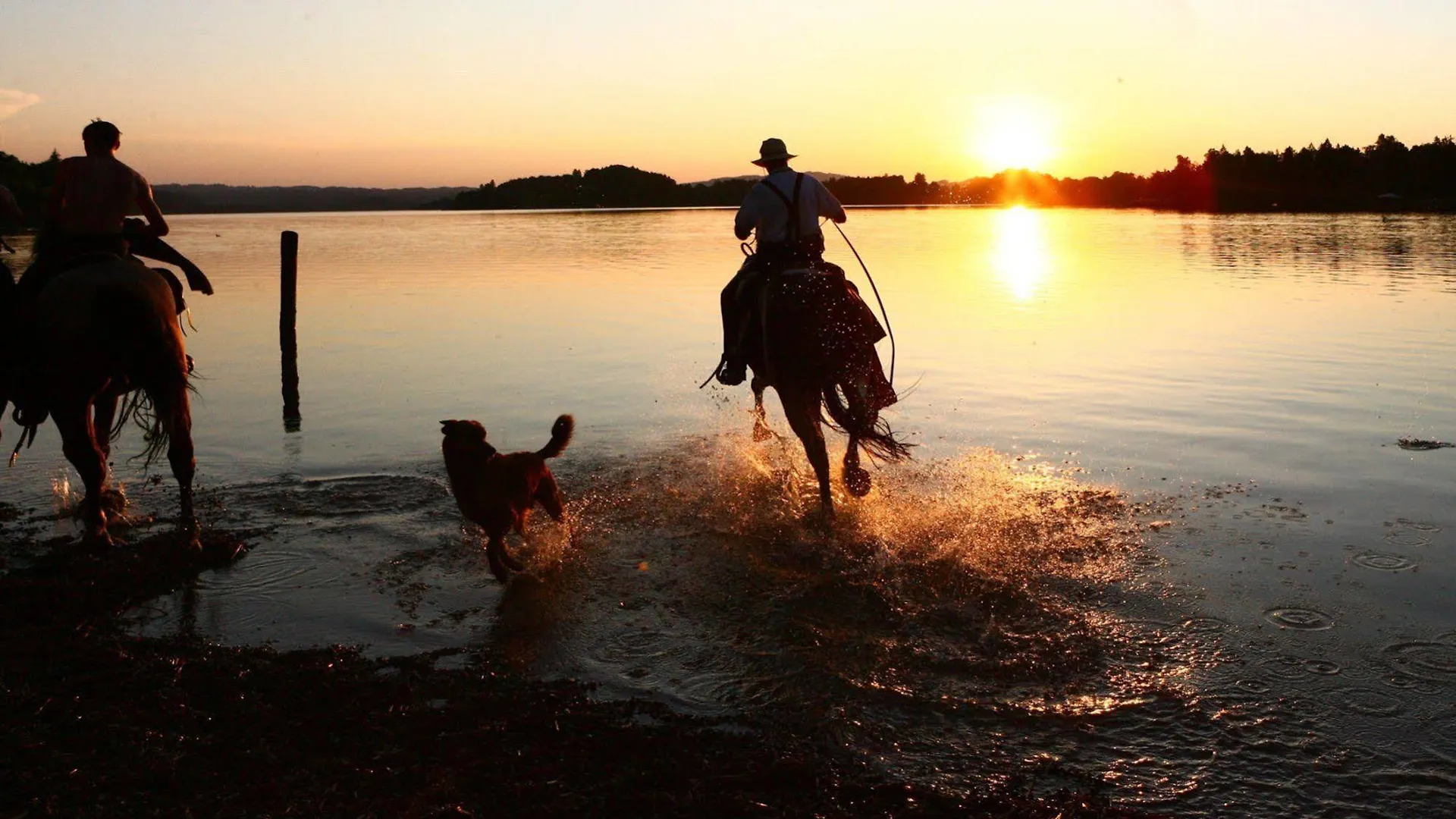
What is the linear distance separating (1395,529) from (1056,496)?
259cm

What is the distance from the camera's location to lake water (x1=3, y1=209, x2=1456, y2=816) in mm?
5254

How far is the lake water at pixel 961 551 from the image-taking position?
5.25m

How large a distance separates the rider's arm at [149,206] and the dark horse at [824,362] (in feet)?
16.1

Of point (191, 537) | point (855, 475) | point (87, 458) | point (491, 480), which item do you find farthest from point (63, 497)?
point (855, 475)

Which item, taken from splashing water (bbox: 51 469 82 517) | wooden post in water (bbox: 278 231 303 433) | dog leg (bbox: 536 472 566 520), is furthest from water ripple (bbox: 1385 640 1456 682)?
wooden post in water (bbox: 278 231 303 433)

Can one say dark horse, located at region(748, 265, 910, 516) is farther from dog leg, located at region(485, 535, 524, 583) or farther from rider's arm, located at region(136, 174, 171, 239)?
rider's arm, located at region(136, 174, 171, 239)

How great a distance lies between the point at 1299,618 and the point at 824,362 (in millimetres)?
3977

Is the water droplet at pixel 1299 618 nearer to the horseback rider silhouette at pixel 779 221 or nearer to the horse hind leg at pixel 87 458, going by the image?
the horseback rider silhouette at pixel 779 221

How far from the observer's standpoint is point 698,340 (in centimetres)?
2195

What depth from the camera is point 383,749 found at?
479 cm

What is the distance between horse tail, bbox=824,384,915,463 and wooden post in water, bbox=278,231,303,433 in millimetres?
7435

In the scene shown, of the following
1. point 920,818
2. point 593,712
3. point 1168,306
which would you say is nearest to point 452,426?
point 593,712

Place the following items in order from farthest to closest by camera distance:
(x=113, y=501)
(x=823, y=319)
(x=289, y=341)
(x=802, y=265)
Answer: (x=289, y=341), (x=802, y=265), (x=113, y=501), (x=823, y=319)

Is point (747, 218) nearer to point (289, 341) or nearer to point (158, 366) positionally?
point (158, 366)
